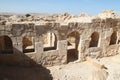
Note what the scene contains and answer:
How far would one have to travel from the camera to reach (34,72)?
10070mm

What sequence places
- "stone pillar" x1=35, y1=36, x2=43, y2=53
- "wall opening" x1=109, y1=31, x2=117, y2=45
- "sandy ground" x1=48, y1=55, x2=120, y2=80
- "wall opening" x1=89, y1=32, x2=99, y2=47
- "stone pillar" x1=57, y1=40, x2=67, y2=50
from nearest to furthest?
"sandy ground" x1=48, y1=55, x2=120, y2=80
"stone pillar" x1=35, y1=36, x2=43, y2=53
"stone pillar" x1=57, y1=40, x2=67, y2=50
"wall opening" x1=89, y1=32, x2=99, y2=47
"wall opening" x1=109, y1=31, x2=117, y2=45

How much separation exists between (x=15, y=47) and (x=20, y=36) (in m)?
0.78

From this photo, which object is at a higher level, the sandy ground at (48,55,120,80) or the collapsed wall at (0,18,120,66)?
the collapsed wall at (0,18,120,66)

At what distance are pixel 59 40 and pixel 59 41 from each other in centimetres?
7

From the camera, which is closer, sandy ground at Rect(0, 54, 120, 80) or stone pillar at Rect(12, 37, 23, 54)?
sandy ground at Rect(0, 54, 120, 80)

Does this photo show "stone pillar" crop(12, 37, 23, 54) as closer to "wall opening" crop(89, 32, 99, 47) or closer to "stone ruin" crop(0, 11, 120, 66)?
"stone ruin" crop(0, 11, 120, 66)

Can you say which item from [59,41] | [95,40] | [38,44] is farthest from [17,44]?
[95,40]

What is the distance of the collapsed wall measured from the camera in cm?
982

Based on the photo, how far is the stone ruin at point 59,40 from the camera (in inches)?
385

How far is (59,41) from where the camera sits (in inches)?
425

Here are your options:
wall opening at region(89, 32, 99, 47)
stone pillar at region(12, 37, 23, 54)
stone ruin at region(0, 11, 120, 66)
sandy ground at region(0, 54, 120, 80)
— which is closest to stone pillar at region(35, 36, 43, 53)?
stone ruin at region(0, 11, 120, 66)

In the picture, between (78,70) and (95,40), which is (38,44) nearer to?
(78,70)

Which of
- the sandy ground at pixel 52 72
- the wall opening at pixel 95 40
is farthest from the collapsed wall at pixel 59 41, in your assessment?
the sandy ground at pixel 52 72

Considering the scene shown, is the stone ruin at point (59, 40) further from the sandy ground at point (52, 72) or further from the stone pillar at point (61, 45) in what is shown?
the sandy ground at point (52, 72)
